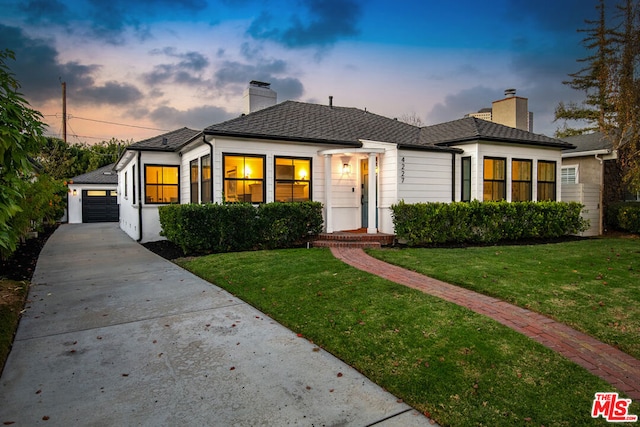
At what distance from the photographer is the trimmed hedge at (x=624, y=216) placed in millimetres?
13383

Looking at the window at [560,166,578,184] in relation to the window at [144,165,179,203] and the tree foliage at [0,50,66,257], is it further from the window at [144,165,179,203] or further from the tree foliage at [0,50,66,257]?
the tree foliage at [0,50,66,257]

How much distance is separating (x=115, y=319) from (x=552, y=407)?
4739 mm

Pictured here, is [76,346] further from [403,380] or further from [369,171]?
[369,171]

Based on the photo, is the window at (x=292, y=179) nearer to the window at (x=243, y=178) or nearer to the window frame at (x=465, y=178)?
the window at (x=243, y=178)

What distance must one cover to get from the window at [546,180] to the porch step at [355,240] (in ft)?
20.9

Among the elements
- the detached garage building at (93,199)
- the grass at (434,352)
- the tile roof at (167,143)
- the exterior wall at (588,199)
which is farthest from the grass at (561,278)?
the detached garage building at (93,199)

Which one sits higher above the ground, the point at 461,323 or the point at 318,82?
the point at 318,82

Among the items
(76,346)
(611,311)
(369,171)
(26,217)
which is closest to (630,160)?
(369,171)

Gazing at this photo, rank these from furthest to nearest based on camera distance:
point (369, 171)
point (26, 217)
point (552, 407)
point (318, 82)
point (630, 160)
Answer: point (318, 82)
point (630, 160)
point (369, 171)
point (26, 217)
point (552, 407)

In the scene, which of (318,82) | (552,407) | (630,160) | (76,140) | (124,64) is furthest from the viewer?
(76,140)

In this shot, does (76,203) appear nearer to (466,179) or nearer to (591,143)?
(466,179)

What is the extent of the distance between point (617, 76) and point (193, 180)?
1560cm

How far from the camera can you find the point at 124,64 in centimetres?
1481

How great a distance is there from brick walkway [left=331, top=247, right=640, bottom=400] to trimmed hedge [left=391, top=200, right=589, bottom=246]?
3.61 m
